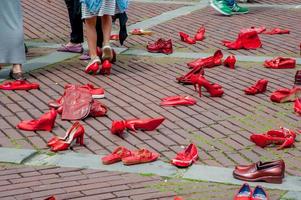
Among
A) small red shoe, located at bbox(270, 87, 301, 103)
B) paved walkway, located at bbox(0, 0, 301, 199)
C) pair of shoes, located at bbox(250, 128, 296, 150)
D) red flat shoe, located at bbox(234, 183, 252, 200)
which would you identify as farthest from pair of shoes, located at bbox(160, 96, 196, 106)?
red flat shoe, located at bbox(234, 183, 252, 200)

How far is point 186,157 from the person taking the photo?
566 cm

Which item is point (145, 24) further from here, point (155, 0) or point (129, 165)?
point (129, 165)

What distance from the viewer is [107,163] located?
5637 mm

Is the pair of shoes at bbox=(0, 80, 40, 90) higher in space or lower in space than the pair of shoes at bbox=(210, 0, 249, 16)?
higher

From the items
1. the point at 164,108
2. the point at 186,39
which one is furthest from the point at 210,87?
the point at 186,39

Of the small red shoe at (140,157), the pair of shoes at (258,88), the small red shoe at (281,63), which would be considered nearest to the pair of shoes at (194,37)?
the small red shoe at (281,63)

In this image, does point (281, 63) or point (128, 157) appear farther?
point (281, 63)

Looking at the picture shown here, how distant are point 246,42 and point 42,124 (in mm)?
3980

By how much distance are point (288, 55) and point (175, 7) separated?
12.9ft

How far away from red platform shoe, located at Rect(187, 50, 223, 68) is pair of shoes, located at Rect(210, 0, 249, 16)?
11.6 ft

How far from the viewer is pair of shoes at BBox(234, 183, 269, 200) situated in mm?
4820

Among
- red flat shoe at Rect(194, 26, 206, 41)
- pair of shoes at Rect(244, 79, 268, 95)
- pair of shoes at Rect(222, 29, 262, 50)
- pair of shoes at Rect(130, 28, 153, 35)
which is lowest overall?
pair of shoes at Rect(130, 28, 153, 35)

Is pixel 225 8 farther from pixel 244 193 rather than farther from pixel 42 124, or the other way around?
pixel 244 193

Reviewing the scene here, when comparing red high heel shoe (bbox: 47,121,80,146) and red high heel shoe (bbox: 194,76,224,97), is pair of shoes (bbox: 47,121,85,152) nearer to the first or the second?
red high heel shoe (bbox: 47,121,80,146)
